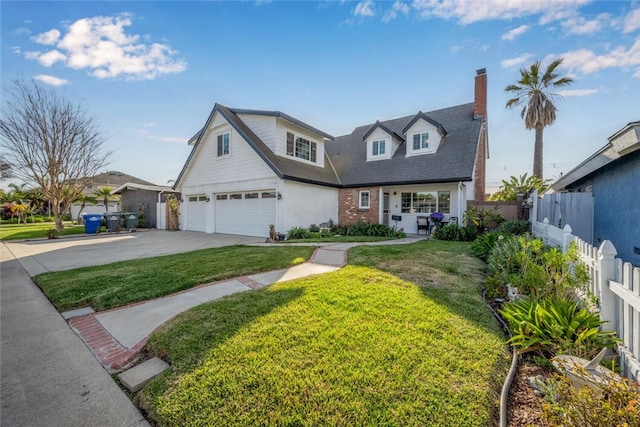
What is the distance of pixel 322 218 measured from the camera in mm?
14977

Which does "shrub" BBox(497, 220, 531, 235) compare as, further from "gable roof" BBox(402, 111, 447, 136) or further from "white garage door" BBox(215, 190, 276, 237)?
"white garage door" BBox(215, 190, 276, 237)

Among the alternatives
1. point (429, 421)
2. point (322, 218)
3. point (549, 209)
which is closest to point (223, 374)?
point (429, 421)

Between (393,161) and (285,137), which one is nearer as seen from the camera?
(285,137)

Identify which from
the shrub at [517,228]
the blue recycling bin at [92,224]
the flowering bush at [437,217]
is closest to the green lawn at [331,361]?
the shrub at [517,228]

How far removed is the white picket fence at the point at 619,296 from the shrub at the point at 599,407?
0.72 meters

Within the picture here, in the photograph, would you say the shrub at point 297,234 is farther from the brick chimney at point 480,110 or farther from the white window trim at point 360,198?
the brick chimney at point 480,110

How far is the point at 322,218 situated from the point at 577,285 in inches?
477

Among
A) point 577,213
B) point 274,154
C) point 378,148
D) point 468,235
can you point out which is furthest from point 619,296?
point 378,148

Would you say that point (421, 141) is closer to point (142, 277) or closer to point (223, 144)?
point (223, 144)

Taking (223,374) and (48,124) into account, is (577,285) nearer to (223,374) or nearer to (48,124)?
(223,374)

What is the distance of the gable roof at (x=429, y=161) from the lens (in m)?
13.1

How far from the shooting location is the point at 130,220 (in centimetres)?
1900

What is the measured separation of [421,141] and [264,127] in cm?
862

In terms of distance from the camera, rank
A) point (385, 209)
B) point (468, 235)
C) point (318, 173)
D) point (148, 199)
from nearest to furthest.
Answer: point (468, 235) < point (318, 173) < point (385, 209) < point (148, 199)
